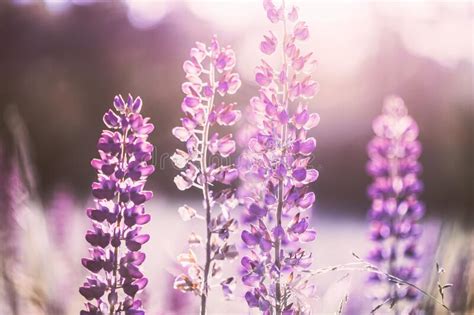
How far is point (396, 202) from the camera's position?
8.35ft

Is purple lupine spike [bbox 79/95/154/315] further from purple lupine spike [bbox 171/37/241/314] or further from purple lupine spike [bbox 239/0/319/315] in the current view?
purple lupine spike [bbox 239/0/319/315]

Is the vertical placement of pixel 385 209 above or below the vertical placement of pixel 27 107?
below

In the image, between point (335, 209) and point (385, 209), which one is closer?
point (385, 209)

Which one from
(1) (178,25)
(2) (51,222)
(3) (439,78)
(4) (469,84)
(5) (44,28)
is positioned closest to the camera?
(2) (51,222)

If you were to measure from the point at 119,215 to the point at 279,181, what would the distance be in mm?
388

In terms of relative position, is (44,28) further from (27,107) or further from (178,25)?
(178,25)

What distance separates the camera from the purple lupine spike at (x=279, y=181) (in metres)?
1.60

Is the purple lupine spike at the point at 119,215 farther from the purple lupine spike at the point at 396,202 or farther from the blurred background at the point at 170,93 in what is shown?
the blurred background at the point at 170,93

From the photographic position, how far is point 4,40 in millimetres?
12320

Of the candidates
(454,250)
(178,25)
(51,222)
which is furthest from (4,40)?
(454,250)

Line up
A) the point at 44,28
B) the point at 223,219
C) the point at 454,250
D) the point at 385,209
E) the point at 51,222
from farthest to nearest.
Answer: the point at 44,28 → the point at 51,222 → the point at 454,250 → the point at 385,209 → the point at 223,219

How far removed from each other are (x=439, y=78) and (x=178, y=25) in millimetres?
4517

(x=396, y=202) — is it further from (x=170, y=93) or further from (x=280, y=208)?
(x=170, y=93)

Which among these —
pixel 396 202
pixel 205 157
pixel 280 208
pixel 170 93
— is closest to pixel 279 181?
pixel 280 208
